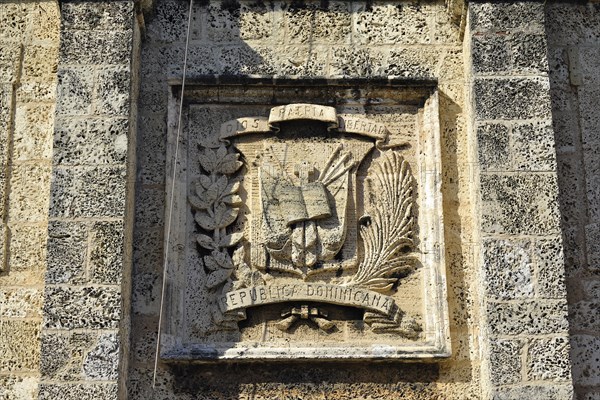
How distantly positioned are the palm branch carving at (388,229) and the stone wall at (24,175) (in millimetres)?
1669

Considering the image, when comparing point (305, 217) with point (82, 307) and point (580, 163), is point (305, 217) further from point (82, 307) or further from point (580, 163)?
point (580, 163)

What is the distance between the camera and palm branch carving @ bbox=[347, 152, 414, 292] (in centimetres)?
603

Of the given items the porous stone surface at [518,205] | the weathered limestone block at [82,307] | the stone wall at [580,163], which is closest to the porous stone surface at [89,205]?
the weathered limestone block at [82,307]

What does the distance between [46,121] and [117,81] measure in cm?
51

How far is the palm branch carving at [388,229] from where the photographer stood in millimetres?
6031

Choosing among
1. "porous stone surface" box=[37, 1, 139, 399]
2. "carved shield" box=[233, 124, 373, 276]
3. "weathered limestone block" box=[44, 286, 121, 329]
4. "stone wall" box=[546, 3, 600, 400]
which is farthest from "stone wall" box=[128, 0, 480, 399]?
"stone wall" box=[546, 3, 600, 400]

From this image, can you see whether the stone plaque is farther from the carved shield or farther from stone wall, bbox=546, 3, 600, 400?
stone wall, bbox=546, 3, 600, 400

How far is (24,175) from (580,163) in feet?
9.88

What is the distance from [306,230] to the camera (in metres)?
6.05

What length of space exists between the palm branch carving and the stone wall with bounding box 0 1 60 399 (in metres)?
1.67

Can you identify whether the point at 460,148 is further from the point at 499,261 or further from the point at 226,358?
the point at 226,358

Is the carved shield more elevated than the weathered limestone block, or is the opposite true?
the carved shield

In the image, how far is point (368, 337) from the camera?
5957 millimetres

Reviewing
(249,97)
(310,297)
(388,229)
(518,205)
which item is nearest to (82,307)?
(310,297)
